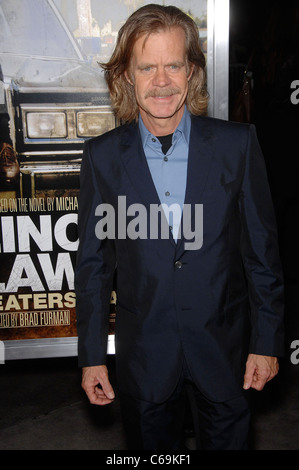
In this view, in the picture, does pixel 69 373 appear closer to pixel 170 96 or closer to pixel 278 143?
pixel 170 96

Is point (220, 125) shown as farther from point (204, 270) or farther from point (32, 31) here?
point (32, 31)

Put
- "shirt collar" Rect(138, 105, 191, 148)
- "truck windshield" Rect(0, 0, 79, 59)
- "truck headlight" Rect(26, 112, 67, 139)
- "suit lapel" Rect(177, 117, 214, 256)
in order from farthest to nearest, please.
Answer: "truck headlight" Rect(26, 112, 67, 139) < "truck windshield" Rect(0, 0, 79, 59) < "shirt collar" Rect(138, 105, 191, 148) < "suit lapel" Rect(177, 117, 214, 256)

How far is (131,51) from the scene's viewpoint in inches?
71.9

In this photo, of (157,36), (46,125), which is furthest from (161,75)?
(46,125)

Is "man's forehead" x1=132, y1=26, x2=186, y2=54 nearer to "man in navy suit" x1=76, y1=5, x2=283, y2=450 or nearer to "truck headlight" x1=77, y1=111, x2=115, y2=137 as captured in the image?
"man in navy suit" x1=76, y1=5, x2=283, y2=450

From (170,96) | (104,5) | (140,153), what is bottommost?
(140,153)

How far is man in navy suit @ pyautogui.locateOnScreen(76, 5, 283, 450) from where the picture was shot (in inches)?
68.8

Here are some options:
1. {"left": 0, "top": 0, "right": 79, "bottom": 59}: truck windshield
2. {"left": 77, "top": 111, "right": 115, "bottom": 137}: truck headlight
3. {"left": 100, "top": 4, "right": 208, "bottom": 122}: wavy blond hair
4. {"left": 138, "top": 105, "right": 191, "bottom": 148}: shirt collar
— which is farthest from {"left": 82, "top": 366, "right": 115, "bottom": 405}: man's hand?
{"left": 0, "top": 0, "right": 79, "bottom": 59}: truck windshield

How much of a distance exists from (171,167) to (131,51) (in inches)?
17.5

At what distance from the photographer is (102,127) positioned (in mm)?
3057

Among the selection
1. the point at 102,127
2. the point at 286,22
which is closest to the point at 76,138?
the point at 102,127

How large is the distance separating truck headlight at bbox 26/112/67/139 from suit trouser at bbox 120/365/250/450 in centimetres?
171

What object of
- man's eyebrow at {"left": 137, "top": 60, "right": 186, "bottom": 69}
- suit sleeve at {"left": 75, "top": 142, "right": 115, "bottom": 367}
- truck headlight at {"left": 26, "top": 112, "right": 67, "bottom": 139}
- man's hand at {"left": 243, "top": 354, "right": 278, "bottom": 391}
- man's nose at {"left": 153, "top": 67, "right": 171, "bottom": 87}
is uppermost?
man's eyebrow at {"left": 137, "top": 60, "right": 186, "bottom": 69}
